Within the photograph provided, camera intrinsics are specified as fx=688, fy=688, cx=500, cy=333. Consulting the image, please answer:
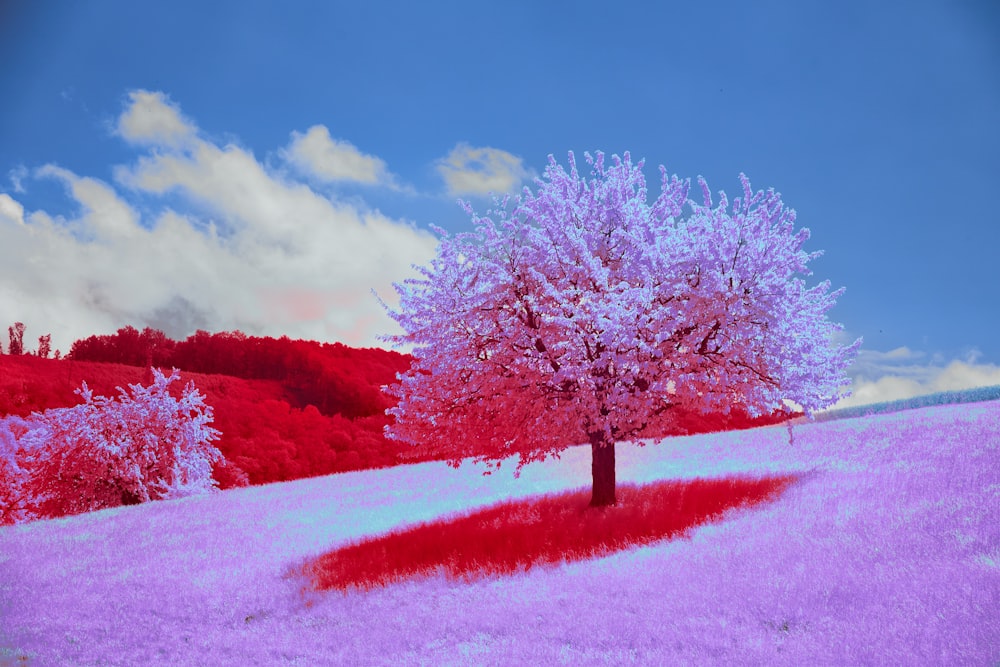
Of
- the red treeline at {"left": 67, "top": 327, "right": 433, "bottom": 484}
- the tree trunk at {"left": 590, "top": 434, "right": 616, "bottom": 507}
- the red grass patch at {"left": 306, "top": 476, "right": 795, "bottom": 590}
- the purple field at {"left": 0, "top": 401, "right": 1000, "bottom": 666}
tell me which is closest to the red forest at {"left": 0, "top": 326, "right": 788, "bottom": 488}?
the red treeline at {"left": 67, "top": 327, "right": 433, "bottom": 484}

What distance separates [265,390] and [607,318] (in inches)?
1195

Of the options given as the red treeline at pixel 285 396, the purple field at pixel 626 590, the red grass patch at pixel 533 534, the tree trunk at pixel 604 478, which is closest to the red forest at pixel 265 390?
the red treeline at pixel 285 396

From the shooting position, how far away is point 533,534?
15.9m

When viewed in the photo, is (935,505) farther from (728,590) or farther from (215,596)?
(215,596)

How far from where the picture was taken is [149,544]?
2084 centimetres

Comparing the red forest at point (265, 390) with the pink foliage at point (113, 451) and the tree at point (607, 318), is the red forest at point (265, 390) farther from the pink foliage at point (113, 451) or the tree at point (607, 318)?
the tree at point (607, 318)

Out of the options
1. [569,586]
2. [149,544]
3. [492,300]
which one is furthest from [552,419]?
[149,544]

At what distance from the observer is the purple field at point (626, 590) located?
27.8ft

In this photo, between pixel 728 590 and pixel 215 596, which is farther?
pixel 215 596

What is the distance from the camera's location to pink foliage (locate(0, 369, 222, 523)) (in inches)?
1198

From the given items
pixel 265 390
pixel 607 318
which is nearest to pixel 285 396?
pixel 265 390

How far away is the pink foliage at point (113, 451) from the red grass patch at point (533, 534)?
1714 cm

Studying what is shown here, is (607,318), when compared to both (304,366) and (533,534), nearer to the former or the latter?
(533,534)

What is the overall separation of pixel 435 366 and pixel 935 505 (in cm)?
1029
